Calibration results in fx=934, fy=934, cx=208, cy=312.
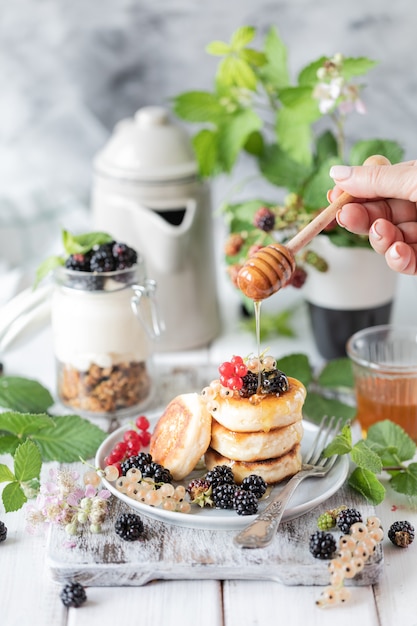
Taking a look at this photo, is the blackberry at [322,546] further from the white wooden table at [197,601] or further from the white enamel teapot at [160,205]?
the white enamel teapot at [160,205]

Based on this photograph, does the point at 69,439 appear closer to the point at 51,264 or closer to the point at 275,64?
the point at 51,264

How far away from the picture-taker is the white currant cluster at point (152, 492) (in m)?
1.37

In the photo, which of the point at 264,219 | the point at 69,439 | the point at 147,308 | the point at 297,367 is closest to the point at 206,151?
the point at 264,219

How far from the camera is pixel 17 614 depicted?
4.12 ft

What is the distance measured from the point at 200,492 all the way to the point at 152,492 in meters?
0.07

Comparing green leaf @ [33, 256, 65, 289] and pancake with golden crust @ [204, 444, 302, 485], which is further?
green leaf @ [33, 256, 65, 289]

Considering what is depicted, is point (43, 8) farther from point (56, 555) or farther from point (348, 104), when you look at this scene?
point (56, 555)

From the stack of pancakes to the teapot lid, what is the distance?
0.79m

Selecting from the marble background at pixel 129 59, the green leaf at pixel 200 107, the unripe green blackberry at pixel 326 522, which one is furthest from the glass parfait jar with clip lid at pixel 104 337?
the marble background at pixel 129 59

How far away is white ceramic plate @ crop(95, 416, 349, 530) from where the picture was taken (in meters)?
1.34

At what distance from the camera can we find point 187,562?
4.28 ft

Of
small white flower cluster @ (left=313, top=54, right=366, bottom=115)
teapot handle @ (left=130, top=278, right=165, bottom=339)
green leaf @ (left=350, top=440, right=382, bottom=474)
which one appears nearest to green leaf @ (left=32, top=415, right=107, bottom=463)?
teapot handle @ (left=130, top=278, right=165, bottom=339)

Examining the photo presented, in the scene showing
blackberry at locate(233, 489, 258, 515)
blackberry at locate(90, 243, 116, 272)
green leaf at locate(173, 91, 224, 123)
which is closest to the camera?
blackberry at locate(233, 489, 258, 515)

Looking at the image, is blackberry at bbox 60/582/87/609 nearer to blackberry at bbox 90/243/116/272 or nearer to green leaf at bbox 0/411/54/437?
green leaf at bbox 0/411/54/437
